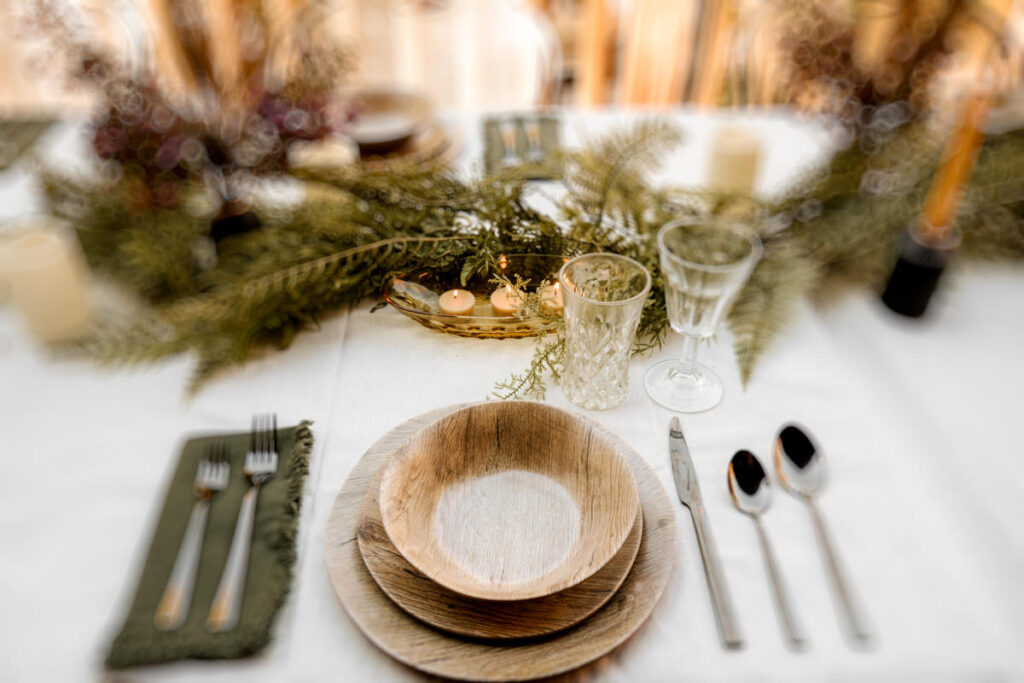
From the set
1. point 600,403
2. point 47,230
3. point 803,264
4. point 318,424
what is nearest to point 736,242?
point 803,264

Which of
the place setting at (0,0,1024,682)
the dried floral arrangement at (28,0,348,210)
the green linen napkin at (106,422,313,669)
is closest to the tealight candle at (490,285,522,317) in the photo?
the place setting at (0,0,1024,682)

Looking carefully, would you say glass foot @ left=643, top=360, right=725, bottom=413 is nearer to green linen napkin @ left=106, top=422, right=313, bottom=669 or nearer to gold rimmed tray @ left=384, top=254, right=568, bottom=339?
gold rimmed tray @ left=384, top=254, right=568, bottom=339

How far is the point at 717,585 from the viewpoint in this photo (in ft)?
1.85

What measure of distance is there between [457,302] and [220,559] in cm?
35

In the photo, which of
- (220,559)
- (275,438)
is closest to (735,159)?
(275,438)

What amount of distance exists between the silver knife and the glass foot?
0.04m

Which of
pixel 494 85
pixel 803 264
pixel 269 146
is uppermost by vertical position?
pixel 269 146

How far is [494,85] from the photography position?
8.66 ft

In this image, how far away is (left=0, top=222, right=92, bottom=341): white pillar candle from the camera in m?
0.83

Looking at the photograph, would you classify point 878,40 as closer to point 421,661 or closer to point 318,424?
point 318,424

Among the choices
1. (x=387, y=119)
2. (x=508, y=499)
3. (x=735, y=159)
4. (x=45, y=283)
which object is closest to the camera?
(x=508, y=499)

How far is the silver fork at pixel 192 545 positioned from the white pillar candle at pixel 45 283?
0.36 meters

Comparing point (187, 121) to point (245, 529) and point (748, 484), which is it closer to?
point (245, 529)

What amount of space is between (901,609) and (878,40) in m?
2.33
